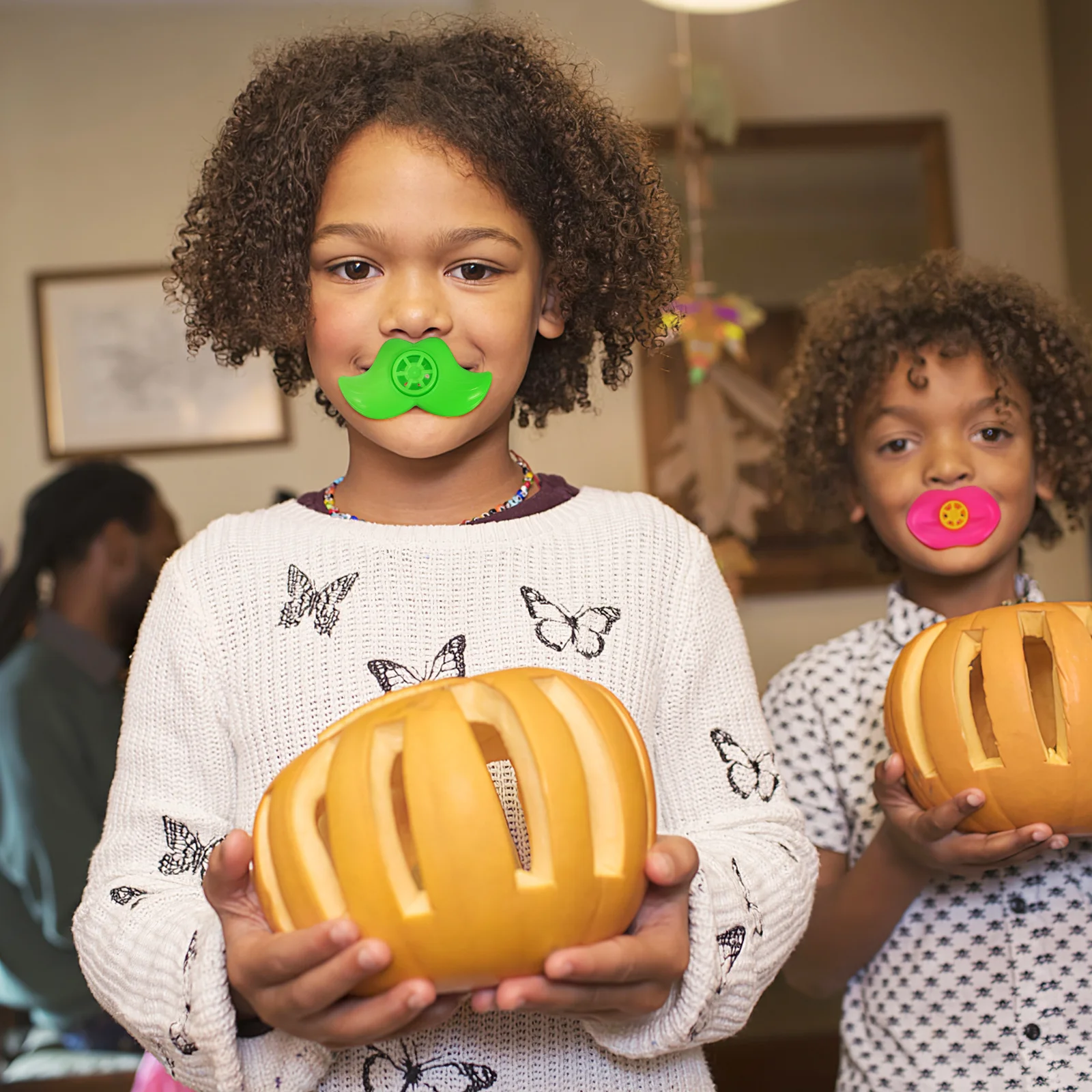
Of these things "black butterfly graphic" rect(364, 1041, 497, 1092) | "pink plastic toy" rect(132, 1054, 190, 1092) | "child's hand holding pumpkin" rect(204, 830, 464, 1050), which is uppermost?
"child's hand holding pumpkin" rect(204, 830, 464, 1050)

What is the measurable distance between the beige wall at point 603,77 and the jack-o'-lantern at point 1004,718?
2025 millimetres

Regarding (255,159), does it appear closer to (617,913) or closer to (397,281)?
(397,281)

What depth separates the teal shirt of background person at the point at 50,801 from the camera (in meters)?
2.30

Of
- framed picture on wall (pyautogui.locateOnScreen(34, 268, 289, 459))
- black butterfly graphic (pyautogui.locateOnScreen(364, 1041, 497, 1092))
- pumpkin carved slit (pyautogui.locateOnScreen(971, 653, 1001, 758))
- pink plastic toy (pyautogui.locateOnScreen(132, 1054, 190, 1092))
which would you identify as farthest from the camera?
framed picture on wall (pyautogui.locateOnScreen(34, 268, 289, 459))

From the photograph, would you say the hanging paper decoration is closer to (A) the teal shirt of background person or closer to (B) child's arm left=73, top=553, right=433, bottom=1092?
(A) the teal shirt of background person

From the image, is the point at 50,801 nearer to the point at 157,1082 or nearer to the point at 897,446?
the point at 157,1082

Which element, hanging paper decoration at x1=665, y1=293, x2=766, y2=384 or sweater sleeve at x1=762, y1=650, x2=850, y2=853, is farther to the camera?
hanging paper decoration at x1=665, y1=293, x2=766, y2=384

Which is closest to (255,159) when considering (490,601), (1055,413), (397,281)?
(397,281)

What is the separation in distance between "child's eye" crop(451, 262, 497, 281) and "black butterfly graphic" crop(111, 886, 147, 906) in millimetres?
505

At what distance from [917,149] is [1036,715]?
244cm

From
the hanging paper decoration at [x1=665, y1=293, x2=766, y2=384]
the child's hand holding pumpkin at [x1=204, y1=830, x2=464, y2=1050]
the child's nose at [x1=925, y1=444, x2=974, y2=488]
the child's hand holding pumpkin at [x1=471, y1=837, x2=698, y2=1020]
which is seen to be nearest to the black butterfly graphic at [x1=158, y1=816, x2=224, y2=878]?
the child's hand holding pumpkin at [x1=204, y1=830, x2=464, y2=1050]

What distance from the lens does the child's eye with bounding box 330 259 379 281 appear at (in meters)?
0.99

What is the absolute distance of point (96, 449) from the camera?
3309 mm

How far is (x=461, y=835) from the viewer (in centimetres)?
71
